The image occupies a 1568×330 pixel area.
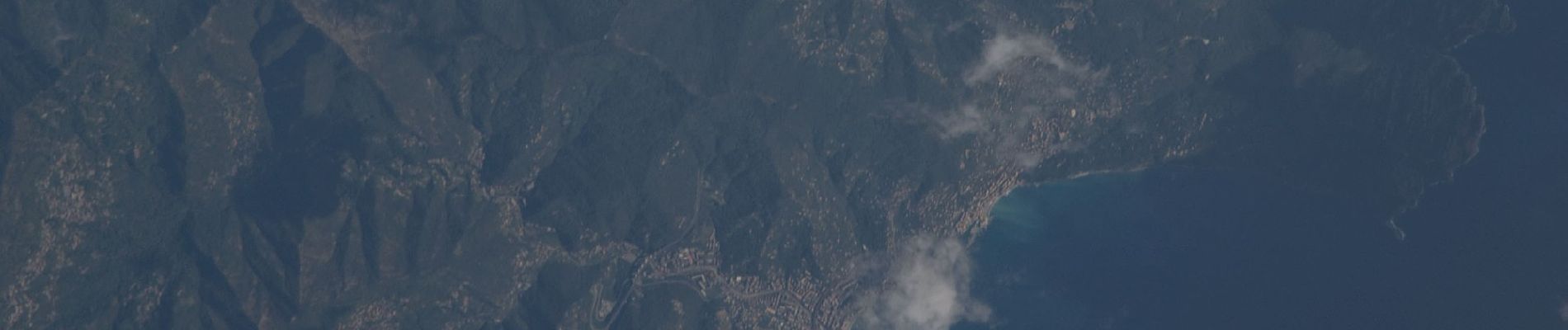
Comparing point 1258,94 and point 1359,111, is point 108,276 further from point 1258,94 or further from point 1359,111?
point 1359,111

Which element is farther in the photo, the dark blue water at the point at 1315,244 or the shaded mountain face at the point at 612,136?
the dark blue water at the point at 1315,244

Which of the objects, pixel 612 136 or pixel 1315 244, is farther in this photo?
pixel 612 136

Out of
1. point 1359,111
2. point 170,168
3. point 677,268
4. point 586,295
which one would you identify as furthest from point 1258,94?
point 170,168

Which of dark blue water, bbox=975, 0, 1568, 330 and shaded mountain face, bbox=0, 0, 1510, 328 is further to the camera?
dark blue water, bbox=975, 0, 1568, 330

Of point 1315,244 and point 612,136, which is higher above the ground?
point 612,136
